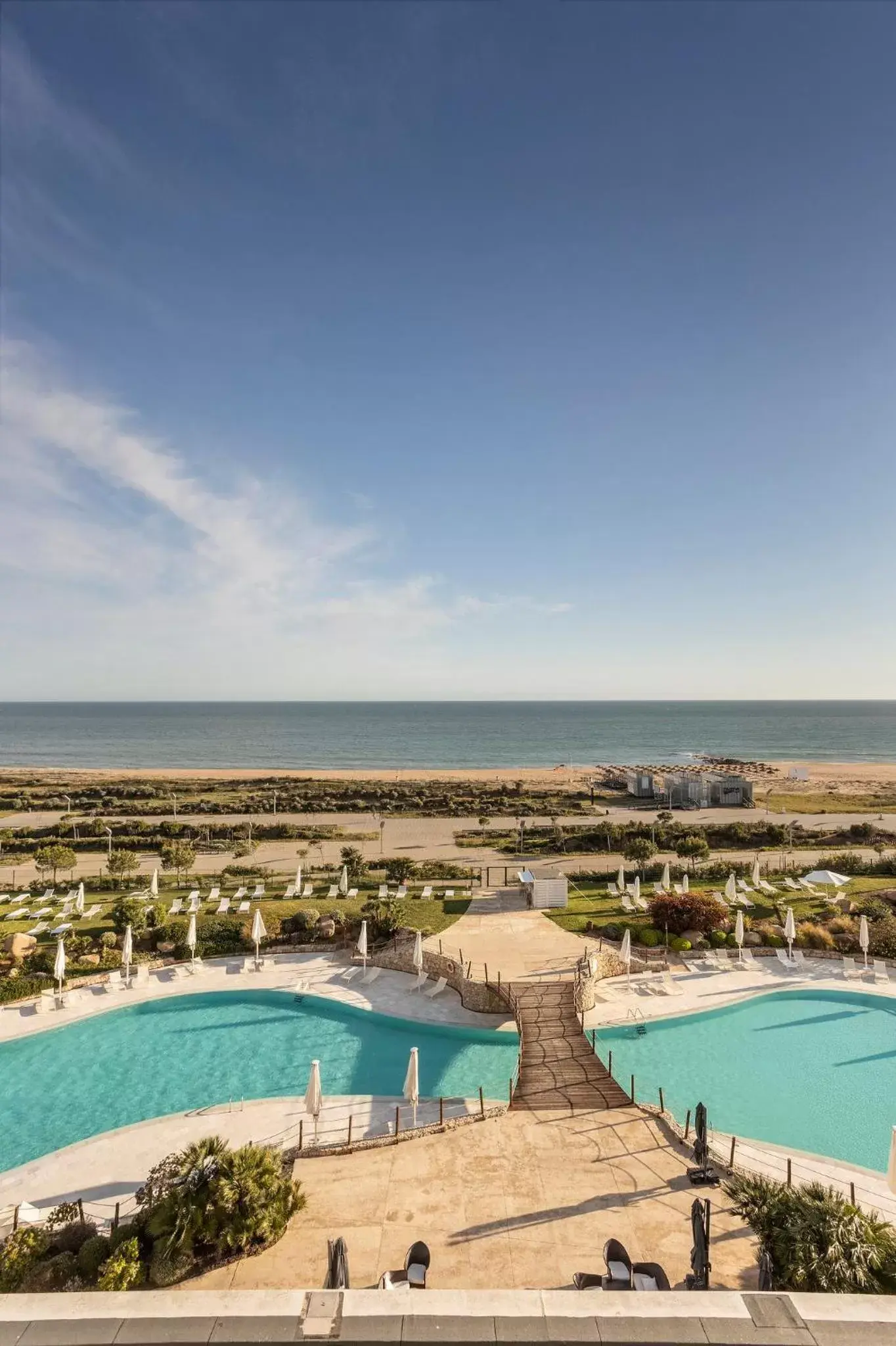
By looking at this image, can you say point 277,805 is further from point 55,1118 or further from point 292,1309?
point 292,1309

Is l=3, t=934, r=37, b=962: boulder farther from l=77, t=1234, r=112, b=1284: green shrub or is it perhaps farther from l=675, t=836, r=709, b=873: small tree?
l=675, t=836, r=709, b=873: small tree

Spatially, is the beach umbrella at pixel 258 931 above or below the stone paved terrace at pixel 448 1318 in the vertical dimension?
below

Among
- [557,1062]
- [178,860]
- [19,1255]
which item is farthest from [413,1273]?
[178,860]

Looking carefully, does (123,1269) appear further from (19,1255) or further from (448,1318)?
(448,1318)

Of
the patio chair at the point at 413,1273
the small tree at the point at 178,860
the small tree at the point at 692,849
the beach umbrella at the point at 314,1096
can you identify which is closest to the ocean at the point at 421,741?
the small tree at the point at 178,860

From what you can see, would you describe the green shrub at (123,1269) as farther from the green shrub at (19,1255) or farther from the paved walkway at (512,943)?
the paved walkway at (512,943)

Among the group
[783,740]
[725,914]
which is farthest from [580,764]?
[725,914]
